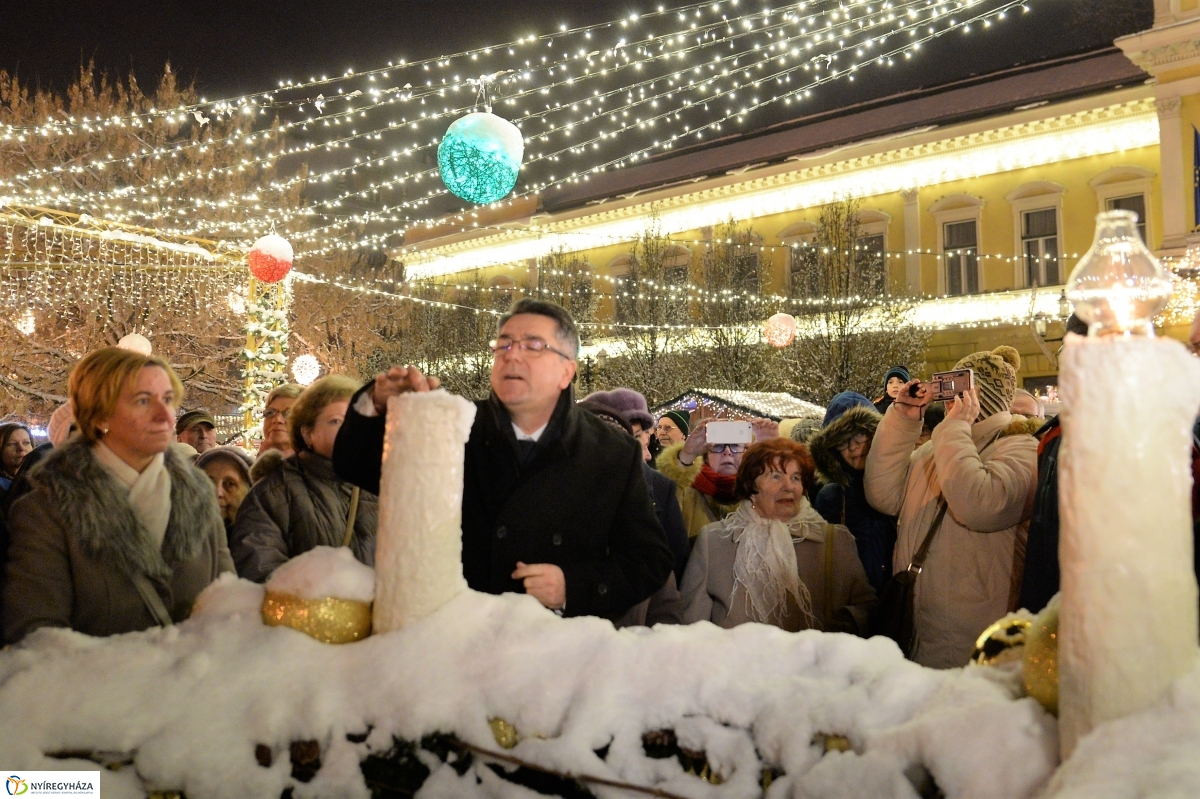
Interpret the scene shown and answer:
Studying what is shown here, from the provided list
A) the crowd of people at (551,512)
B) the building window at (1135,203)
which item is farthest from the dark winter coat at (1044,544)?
the building window at (1135,203)

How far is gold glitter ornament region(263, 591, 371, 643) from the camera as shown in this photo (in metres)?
1.77

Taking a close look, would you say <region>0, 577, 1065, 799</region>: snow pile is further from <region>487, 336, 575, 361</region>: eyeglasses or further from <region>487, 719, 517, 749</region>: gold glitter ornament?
<region>487, 336, 575, 361</region>: eyeglasses

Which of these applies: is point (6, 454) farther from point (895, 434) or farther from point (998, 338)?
point (998, 338)

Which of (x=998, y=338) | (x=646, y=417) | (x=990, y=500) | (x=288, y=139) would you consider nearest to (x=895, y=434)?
(x=990, y=500)

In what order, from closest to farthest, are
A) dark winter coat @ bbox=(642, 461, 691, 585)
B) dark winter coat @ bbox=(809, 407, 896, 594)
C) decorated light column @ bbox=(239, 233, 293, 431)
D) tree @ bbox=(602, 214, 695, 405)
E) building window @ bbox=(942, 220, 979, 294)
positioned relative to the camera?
dark winter coat @ bbox=(642, 461, 691, 585) → dark winter coat @ bbox=(809, 407, 896, 594) → decorated light column @ bbox=(239, 233, 293, 431) → building window @ bbox=(942, 220, 979, 294) → tree @ bbox=(602, 214, 695, 405)

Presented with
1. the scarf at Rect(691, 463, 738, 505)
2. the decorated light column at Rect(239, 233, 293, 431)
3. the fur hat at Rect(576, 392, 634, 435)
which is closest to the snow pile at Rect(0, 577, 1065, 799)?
the fur hat at Rect(576, 392, 634, 435)

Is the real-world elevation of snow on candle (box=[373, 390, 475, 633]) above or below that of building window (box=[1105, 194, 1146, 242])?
below

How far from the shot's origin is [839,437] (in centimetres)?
486

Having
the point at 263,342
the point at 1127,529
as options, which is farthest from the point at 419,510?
the point at 263,342

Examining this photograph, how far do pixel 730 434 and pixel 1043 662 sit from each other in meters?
3.48

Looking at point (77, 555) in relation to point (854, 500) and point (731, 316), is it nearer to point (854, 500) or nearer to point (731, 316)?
point (854, 500)

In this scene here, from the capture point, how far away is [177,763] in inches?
62.3

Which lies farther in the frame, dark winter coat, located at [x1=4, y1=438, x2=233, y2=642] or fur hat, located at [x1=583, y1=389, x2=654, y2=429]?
fur hat, located at [x1=583, y1=389, x2=654, y2=429]

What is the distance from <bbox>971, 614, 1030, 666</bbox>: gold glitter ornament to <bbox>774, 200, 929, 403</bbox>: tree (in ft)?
61.0
